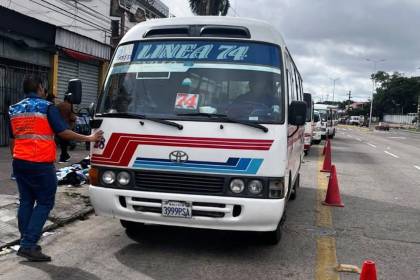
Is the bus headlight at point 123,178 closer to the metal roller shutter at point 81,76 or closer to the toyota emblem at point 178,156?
the toyota emblem at point 178,156

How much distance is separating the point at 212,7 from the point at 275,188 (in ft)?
76.1

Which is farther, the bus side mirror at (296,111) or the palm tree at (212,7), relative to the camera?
the palm tree at (212,7)

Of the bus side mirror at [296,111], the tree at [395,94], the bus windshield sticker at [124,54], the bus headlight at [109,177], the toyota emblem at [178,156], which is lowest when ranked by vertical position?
the bus headlight at [109,177]

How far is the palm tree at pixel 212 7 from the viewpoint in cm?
2767

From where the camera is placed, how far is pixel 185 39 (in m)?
6.21

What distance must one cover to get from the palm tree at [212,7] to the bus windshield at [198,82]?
21842 millimetres

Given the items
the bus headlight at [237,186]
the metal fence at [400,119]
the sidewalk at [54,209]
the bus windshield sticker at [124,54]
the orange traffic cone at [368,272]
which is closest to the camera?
the orange traffic cone at [368,272]

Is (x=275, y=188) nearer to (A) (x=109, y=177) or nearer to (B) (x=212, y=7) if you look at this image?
(A) (x=109, y=177)

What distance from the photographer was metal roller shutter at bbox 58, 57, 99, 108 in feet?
61.1

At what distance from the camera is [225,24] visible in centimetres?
622

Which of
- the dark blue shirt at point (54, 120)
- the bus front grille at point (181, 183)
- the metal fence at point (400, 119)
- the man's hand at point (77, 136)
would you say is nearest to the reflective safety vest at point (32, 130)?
the dark blue shirt at point (54, 120)

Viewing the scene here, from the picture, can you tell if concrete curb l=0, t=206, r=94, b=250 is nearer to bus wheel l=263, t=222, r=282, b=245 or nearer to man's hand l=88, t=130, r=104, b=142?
man's hand l=88, t=130, r=104, b=142

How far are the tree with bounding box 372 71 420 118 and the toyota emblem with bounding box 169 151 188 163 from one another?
118 metres

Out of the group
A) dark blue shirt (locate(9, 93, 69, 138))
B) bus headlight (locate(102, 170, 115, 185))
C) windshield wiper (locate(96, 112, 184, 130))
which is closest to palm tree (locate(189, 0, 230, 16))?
windshield wiper (locate(96, 112, 184, 130))
